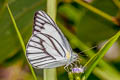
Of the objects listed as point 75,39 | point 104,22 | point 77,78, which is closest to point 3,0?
point 75,39

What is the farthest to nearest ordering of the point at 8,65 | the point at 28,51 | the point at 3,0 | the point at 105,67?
1. the point at 8,65
2. the point at 105,67
3. the point at 3,0
4. the point at 28,51

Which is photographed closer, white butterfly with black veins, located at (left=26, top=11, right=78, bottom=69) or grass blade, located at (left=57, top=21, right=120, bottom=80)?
white butterfly with black veins, located at (left=26, top=11, right=78, bottom=69)

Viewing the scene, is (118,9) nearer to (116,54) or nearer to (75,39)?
(75,39)

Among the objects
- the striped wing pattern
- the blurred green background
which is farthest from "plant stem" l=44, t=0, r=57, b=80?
the blurred green background

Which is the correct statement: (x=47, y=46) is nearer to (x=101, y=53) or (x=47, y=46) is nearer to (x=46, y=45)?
→ (x=46, y=45)

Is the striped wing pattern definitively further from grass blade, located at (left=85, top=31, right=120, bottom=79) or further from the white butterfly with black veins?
grass blade, located at (left=85, top=31, right=120, bottom=79)

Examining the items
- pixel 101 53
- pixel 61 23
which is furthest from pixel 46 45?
pixel 61 23
